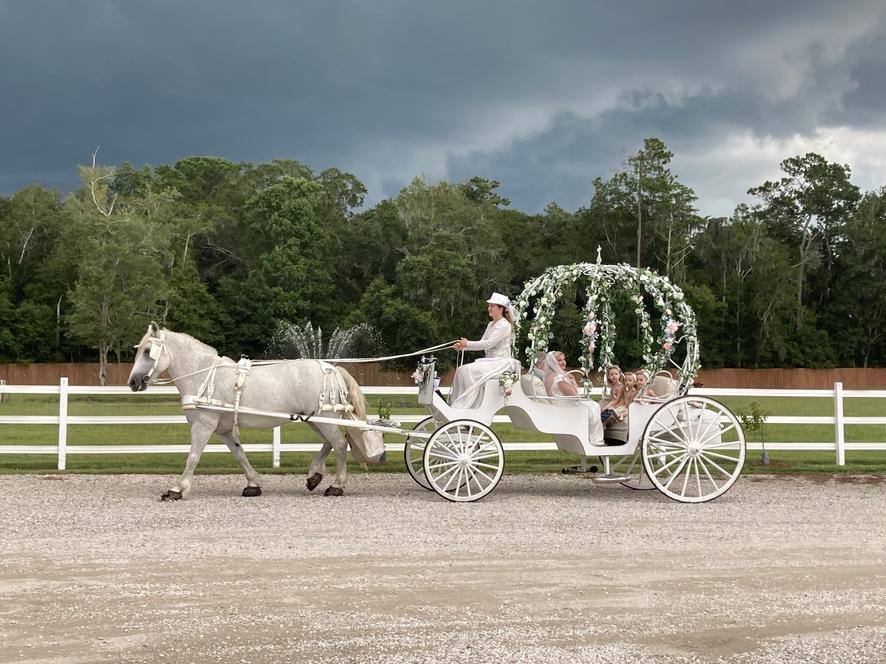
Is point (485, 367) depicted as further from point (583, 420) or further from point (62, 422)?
point (62, 422)

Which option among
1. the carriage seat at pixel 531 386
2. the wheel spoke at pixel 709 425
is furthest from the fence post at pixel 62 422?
the wheel spoke at pixel 709 425

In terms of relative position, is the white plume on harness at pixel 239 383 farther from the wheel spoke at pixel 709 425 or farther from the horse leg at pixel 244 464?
the wheel spoke at pixel 709 425

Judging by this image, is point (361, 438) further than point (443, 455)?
Yes

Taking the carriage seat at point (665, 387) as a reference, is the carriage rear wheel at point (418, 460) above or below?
below

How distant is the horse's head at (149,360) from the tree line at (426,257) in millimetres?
43356

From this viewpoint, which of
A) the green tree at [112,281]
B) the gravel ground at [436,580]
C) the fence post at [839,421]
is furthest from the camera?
the green tree at [112,281]

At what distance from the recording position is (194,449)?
1073cm

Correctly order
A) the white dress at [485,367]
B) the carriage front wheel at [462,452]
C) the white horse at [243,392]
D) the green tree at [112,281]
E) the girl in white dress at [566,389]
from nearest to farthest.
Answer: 1. the carriage front wheel at [462,452]
2. the white dress at [485,367]
3. the white horse at [243,392]
4. the girl in white dress at [566,389]
5. the green tree at [112,281]

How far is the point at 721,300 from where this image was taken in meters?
64.3

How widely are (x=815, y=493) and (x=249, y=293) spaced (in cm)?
5299

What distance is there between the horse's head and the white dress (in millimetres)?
3188

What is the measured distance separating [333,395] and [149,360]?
2.02m

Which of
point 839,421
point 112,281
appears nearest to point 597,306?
point 839,421

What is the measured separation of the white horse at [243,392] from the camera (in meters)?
10.8
